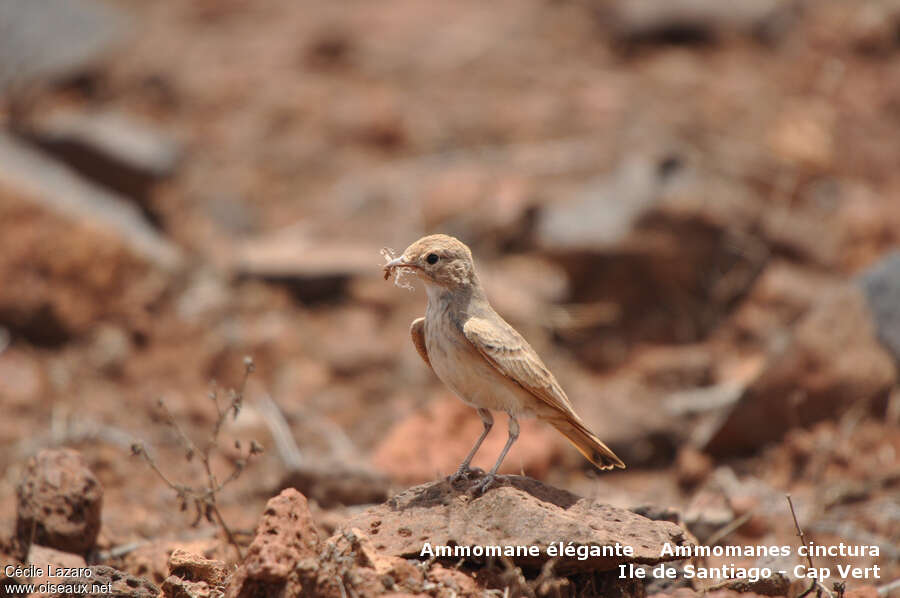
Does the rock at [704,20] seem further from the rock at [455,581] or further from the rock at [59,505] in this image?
the rock at [455,581]

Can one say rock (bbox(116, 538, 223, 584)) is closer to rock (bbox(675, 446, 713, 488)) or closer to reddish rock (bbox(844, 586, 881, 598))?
reddish rock (bbox(844, 586, 881, 598))

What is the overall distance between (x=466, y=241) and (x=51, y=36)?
7.58m

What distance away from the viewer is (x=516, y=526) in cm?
495

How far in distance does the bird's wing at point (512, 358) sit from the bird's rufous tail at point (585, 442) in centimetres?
18

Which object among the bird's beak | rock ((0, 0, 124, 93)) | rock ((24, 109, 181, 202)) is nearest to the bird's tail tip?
the bird's beak

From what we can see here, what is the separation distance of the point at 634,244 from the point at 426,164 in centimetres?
429

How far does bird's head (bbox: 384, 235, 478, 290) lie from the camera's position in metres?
5.90

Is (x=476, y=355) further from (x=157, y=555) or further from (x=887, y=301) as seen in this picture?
(x=887, y=301)

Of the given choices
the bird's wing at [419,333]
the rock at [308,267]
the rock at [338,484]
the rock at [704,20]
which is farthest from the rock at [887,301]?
the rock at [704,20]

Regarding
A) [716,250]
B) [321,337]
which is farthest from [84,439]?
[716,250]

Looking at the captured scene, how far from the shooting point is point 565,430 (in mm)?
6047

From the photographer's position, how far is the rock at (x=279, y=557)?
464 cm

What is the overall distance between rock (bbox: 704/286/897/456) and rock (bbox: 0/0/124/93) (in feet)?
35.5

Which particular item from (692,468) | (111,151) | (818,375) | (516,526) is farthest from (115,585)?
(111,151)
